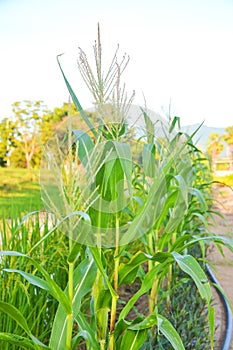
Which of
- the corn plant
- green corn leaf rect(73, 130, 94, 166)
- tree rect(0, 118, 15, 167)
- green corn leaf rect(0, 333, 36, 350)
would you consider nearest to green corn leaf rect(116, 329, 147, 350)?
the corn plant

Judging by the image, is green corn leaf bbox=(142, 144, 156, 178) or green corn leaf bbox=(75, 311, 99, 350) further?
green corn leaf bbox=(142, 144, 156, 178)

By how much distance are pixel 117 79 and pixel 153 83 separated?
60cm

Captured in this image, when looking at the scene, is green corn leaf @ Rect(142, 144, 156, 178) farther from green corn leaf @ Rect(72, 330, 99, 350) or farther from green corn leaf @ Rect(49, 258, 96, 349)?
green corn leaf @ Rect(72, 330, 99, 350)

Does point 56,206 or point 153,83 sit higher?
point 153,83

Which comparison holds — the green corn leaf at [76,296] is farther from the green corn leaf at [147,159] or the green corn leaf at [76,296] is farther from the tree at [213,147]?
the tree at [213,147]

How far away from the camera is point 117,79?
2.57ft

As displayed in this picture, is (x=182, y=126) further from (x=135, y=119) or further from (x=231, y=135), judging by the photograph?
(x=231, y=135)

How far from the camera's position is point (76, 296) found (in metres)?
0.92

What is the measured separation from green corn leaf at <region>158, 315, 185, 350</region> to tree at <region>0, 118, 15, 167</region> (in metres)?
10.2

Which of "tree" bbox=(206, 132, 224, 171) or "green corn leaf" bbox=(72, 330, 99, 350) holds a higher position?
"tree" bbox=(206, 132, 224, 171)

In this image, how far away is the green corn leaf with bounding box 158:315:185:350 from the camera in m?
0.84

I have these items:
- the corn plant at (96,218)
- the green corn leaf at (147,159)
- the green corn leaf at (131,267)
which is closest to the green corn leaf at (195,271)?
the corn plant at (96,218)

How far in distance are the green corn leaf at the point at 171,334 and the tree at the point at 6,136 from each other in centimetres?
1022

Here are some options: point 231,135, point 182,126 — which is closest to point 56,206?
point 182,126
